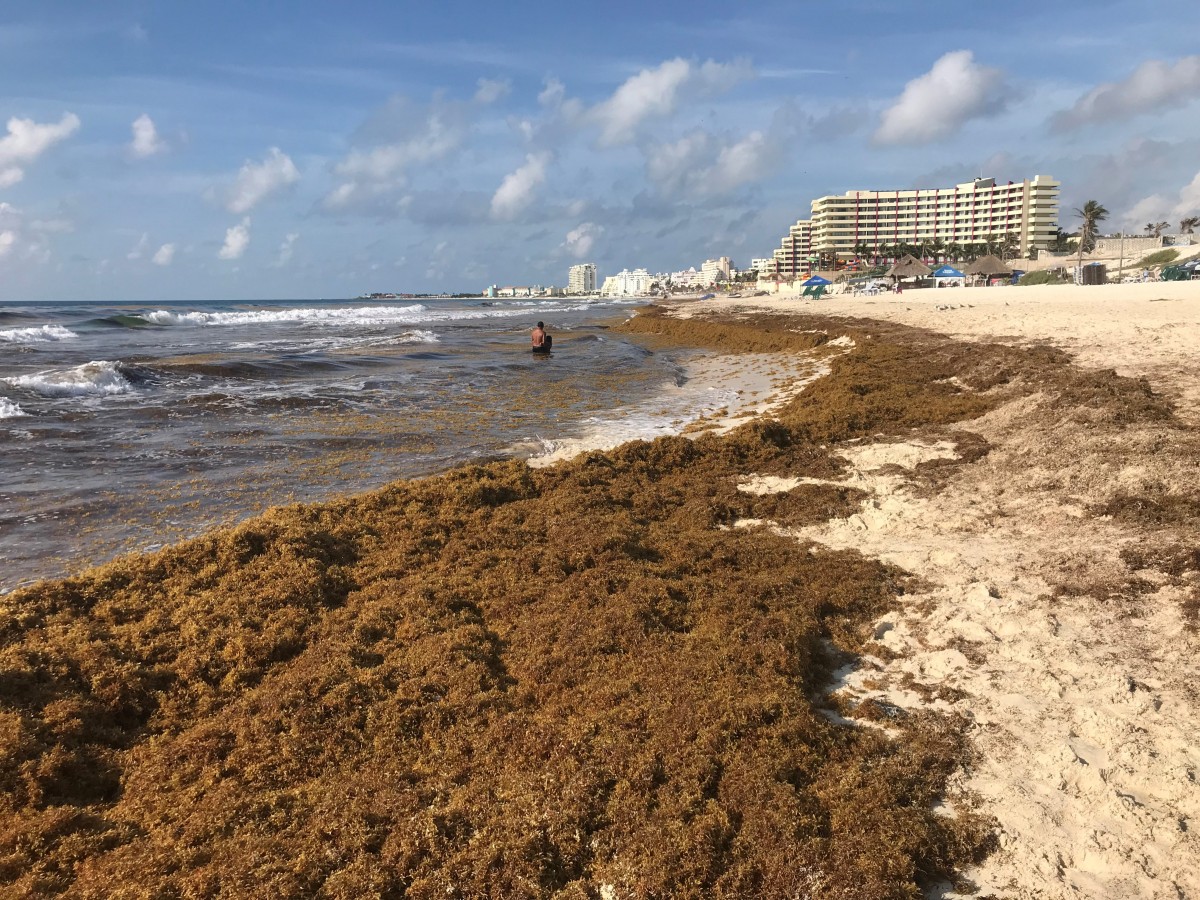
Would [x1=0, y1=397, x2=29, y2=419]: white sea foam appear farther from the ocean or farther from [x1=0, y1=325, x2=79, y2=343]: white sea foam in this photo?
[x1=0, y1=325, x2=79, y2=343]: white sea foam

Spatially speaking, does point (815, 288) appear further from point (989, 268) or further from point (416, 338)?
point (416, 338)

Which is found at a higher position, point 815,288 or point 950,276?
point 950,276

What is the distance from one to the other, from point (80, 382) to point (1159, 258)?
296 ft

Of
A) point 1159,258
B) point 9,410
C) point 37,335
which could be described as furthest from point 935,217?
point 9,410

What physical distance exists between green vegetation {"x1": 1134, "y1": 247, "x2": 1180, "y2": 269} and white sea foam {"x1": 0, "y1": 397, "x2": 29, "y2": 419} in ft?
281

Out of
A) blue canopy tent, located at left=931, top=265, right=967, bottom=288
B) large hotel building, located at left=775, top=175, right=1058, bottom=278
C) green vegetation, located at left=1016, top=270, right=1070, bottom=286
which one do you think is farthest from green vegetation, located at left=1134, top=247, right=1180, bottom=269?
large hotel building, located at left=775, top=175, right=1058, bottom=278

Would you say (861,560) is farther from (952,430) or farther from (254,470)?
(254,470)

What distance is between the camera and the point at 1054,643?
4.19m

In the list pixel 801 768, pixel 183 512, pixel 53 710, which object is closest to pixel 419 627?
pixel 53 710

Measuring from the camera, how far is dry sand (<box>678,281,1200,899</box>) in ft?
9.30

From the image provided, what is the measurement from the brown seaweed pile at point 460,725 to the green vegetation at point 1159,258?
82651 millimetres

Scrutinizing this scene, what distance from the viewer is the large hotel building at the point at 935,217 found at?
116 meters

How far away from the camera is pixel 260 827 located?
296 centimetres

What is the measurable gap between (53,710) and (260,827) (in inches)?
69.0
